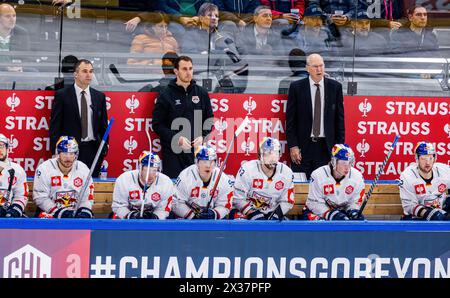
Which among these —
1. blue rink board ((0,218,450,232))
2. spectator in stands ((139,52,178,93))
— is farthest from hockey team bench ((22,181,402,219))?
blue rink board ((0,218,450,232))

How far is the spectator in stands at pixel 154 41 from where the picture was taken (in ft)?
46.2

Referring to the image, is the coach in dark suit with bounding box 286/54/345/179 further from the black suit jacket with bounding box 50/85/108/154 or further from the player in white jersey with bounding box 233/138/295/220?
the black suit jacket with bounding box 50/85/108/154

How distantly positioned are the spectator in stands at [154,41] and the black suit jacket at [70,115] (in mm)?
753

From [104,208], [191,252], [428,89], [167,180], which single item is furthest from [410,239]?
[428,89]

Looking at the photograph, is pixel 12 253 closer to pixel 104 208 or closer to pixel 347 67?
pixel 104 208

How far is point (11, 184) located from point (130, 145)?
2.52 metres

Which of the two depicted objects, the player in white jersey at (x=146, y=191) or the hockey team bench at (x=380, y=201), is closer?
the player in white jersey at (x=146, y=191)

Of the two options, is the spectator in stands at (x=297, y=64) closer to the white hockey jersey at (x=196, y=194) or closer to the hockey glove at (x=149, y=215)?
the white hockey jersey at (x=196, y=194)

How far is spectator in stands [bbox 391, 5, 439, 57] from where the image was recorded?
1461 cm

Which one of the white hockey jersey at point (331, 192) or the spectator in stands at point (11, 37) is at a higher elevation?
the spectator in stands at point (11, 37)

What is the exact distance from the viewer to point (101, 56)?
14.0 meters

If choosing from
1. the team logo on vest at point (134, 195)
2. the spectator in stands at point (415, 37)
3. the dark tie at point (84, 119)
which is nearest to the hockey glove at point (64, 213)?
the team logo on vest at point (134, 195)

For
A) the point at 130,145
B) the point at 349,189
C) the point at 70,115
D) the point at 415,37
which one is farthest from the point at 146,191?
the point at 415,37

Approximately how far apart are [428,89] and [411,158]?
83cm
